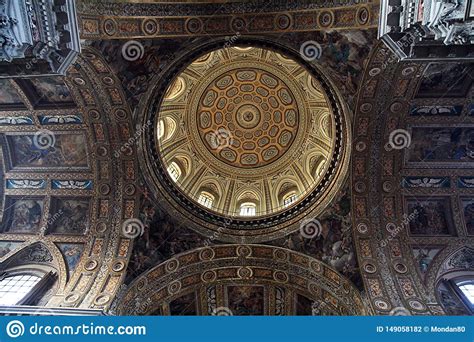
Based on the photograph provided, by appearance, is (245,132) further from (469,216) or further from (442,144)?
(469,216)

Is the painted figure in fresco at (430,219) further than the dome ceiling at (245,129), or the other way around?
the dome ceiling at (245,129)

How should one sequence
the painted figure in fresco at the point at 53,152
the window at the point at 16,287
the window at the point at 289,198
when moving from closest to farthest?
the window at the point at 16,287 → the painted figure in fresco at the point at 53,152 → the window at the point at 289,198

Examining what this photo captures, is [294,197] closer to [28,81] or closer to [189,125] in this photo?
[189,125]

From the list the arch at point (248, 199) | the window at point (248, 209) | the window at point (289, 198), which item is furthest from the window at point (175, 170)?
the window at point (289, 198)

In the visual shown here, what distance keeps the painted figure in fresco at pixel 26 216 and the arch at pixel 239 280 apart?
532 cm

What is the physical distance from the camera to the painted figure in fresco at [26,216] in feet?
57.0

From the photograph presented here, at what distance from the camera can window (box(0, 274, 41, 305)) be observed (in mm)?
14438

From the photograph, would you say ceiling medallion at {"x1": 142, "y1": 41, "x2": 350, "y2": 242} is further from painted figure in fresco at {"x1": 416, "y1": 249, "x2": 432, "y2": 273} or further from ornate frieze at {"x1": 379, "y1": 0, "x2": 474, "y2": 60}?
ornate frieze at {"x1": 379, "y1": 0, "x2": 474, "y2": 60}

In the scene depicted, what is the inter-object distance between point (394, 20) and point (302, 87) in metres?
13.6

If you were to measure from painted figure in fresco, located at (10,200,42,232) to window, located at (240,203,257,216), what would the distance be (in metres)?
9.67

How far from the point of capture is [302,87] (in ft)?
74.5

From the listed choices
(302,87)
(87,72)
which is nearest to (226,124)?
(302,87)

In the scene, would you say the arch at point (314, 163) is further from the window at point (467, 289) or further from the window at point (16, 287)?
the window at point (16, 287)

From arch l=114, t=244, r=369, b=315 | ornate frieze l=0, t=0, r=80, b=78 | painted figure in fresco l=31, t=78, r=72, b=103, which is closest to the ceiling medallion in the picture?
arch l=114, t=244, r=369, b=315
